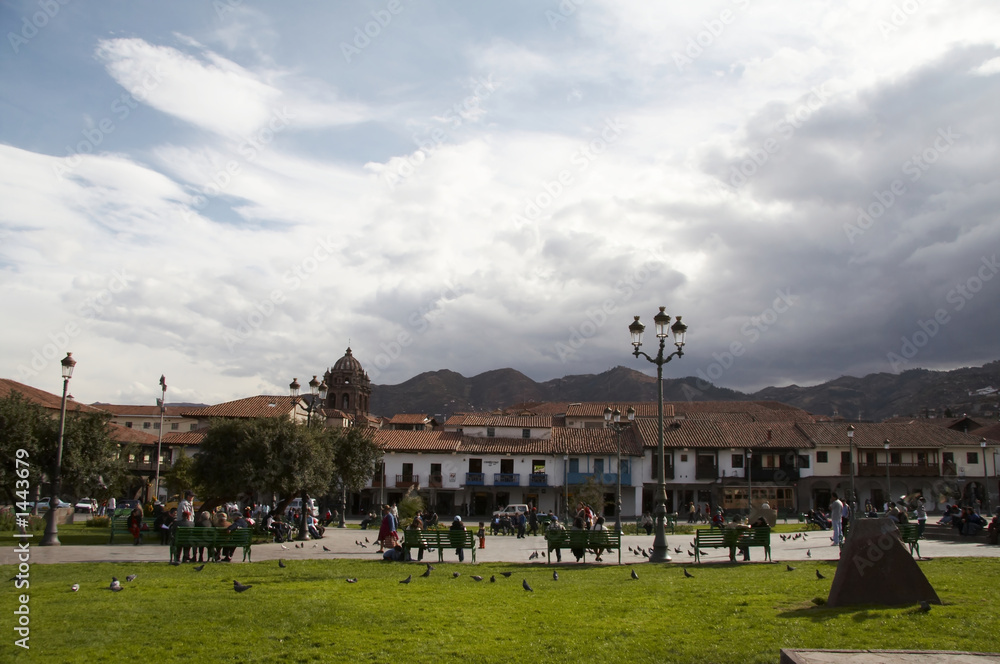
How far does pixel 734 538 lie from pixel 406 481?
38631 mm

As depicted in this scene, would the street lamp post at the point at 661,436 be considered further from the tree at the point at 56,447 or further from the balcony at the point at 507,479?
the balcony at the point at 507,479

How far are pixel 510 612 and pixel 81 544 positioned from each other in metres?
16.5

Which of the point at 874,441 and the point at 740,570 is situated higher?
the point at 874,441

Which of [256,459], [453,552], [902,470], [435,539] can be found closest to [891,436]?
[902,470]

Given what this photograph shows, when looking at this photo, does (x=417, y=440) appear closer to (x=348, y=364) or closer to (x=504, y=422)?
(x=504, y=422)

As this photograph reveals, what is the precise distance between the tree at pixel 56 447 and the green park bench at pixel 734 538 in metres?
22.4

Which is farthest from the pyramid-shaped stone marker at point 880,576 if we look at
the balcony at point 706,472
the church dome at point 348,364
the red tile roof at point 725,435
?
the church dome at point 348,364

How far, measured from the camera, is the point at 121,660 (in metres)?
6.98

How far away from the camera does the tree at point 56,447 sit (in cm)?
2603

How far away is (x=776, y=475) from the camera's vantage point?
54219 mm

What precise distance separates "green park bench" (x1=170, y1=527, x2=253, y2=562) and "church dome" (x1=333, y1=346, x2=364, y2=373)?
73.4m

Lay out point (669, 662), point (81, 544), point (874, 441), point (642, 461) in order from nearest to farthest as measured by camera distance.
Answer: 1. point (669, 662)
2. point (81, 544)
3. point (642, 461)
4. point (874, 441)

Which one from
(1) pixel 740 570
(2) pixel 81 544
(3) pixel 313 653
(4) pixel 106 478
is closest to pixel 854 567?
(1) pixel 740 570

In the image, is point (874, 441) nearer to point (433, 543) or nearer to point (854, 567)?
point (433, 543)
